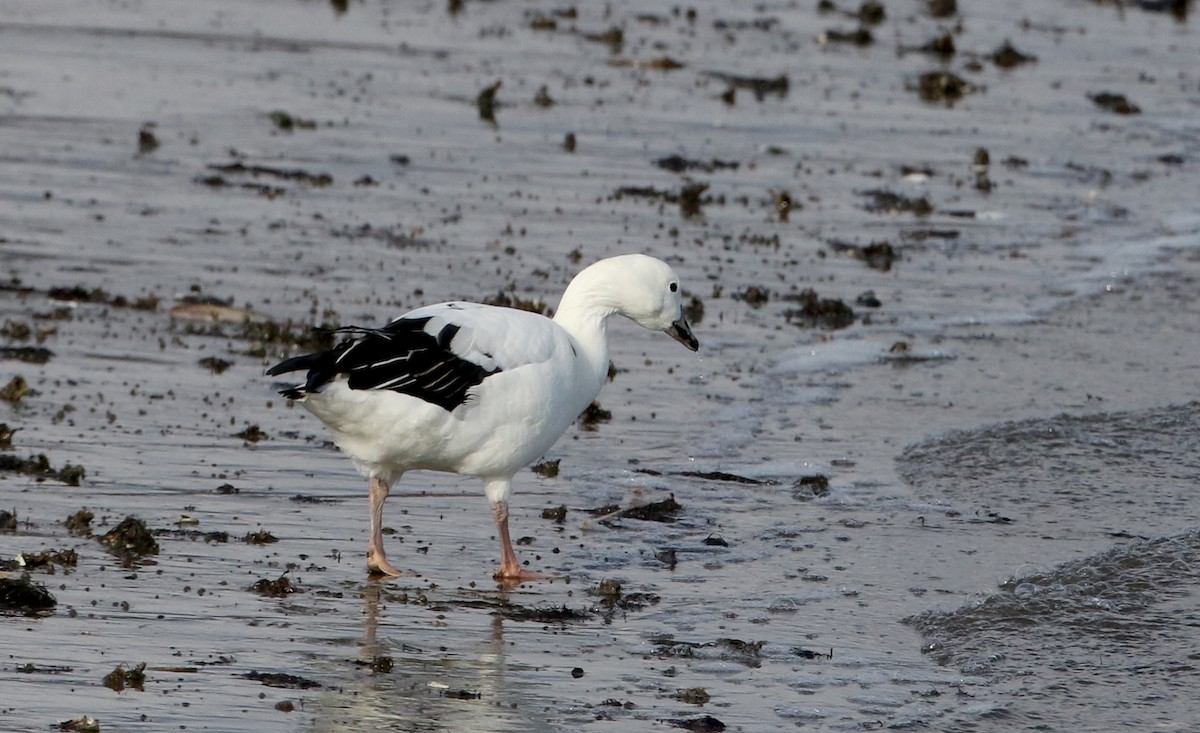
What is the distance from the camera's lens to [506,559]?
7234 millimetres

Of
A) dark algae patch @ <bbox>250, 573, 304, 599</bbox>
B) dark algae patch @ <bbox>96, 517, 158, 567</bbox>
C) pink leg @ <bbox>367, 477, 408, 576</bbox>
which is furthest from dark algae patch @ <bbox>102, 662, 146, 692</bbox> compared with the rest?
pink leg @ <bbox>367, 477, 408, 576</bbox>

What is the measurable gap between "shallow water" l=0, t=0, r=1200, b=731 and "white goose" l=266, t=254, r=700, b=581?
1.35 feet

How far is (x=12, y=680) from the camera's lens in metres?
5.52

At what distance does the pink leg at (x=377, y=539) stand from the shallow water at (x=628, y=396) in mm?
106

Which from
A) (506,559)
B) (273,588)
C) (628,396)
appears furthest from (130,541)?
(628,396)

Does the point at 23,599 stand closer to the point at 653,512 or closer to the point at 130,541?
the point at 130,541

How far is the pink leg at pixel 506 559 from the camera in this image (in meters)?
7.17

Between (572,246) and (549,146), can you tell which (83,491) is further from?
(549,146)

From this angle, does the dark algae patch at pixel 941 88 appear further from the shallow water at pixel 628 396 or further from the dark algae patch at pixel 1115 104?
the dark algae patch at pixel 1115 104

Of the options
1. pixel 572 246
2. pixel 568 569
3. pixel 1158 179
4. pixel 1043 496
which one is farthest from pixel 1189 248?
pixel 568 569

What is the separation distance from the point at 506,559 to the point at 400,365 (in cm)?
92

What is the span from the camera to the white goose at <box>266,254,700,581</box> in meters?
6.93

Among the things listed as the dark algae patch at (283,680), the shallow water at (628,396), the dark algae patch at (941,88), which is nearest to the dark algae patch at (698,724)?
the shallow water at (628,396)

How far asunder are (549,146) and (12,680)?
11.4 m
